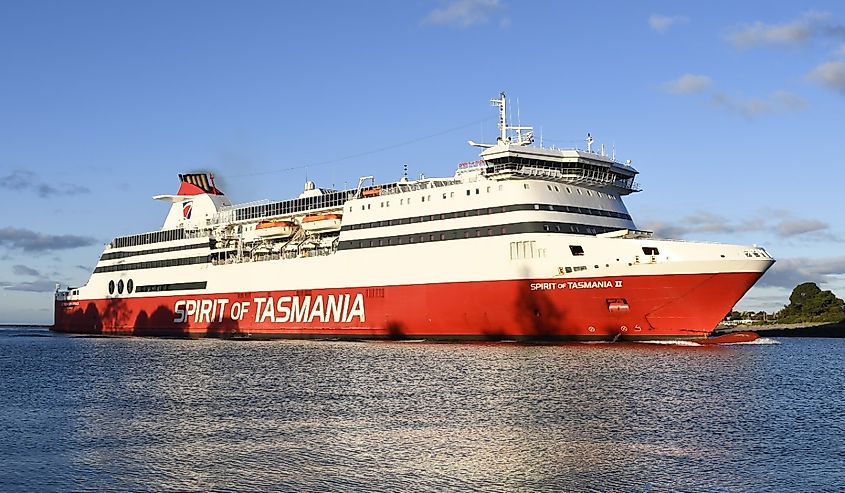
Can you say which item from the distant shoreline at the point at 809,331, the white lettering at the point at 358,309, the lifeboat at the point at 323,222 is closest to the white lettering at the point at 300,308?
the white lettering at the point at 358,309

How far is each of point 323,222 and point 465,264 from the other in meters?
15.2

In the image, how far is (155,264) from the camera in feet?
257

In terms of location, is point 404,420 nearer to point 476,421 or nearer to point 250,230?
point 476,421

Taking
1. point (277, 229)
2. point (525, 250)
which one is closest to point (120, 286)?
point (277, 229)

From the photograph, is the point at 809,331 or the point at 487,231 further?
the point at 809,331

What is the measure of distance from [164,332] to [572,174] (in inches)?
1629

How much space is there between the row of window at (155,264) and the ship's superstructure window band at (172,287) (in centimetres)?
179

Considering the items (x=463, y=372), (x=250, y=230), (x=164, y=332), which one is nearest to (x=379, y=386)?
(x=463, y=372)

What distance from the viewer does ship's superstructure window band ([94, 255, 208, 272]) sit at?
242 feet

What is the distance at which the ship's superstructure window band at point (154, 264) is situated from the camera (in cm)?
7375

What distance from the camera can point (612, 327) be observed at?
46.6 m

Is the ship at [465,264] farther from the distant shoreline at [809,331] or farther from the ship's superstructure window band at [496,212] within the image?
the distant shoreline at [809,331]

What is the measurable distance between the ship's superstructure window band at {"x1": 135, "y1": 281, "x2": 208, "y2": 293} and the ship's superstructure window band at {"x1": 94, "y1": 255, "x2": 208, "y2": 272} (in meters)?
1.15

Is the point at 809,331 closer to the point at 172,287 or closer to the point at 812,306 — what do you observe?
the point at 812,306
